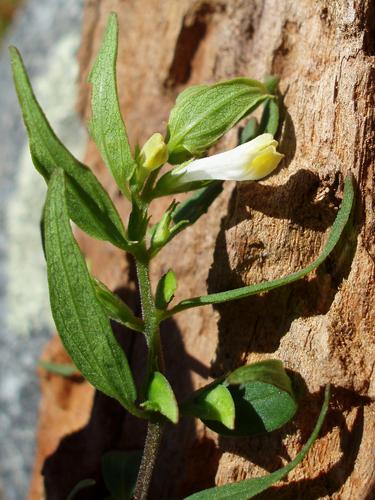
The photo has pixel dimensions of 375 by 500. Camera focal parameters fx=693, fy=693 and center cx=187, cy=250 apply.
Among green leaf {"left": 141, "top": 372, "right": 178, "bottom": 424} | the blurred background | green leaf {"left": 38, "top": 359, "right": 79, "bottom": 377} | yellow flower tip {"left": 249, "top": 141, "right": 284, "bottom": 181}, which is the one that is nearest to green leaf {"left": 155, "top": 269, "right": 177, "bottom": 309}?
green leaf {"left": 141, "top": 372, "right": 178, "bottom": 424}

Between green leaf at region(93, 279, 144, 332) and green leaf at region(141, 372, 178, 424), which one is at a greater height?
green leaf at region(93, 279, 144, 332)

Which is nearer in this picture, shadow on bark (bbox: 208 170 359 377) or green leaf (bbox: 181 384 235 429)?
green leaf (bbox: 181 384 235 429)

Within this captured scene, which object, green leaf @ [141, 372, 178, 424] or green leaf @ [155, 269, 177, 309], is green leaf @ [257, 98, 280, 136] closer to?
green leaf @ [155, 269, 177, 309]

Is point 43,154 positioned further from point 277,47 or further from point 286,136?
point 277,47

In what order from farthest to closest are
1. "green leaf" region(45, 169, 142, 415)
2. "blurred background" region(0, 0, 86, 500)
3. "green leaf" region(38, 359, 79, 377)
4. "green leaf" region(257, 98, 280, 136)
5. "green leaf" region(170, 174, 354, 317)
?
"blurred background" region(0, 0, 86, 500) → "green leaf" region(38, 359, 79, 377) → "green leaf" region(257, 98, 280, 136) → "green leaf" region(170, 174, 354, 317) → "green leaf" region(45, 169, 142, 415)

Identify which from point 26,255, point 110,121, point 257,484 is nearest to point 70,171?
point 110,121

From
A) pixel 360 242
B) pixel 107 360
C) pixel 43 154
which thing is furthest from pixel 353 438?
pixel 43 154

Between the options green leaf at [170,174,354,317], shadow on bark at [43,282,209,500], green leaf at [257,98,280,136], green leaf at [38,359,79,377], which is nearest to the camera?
green leaf at [170,174,354,317]

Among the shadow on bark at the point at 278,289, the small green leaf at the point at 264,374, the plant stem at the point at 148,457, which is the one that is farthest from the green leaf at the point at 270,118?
the plant stem at the point at 148,457
